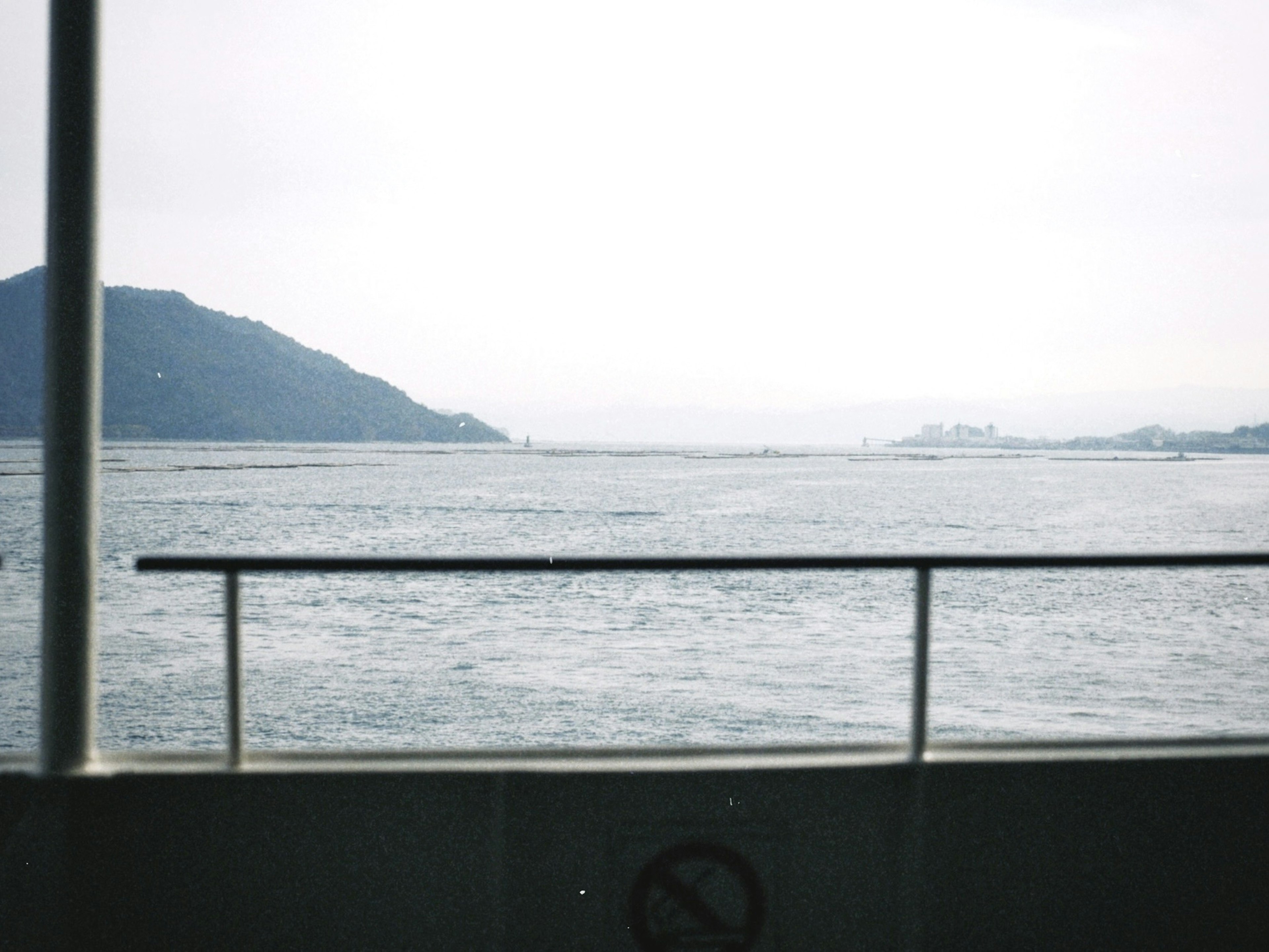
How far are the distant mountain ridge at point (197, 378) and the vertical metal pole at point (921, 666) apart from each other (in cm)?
12883

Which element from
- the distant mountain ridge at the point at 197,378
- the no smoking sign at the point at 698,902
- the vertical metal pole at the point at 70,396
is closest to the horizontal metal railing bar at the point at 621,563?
the vertical metal pole at the point at 70,396

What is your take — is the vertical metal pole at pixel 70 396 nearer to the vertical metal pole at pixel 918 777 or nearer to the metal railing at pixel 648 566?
the metal railing at pixel 648 566

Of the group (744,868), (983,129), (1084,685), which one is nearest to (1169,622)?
(1084,685)

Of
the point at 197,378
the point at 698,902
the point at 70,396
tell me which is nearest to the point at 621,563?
the point at 698,902

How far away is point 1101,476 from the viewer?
14400cm

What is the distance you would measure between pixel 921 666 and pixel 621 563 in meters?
0.67

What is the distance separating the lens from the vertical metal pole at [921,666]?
2.47 m

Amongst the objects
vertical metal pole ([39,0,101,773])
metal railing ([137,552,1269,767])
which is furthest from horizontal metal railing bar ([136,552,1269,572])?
vertical metal pole ([39,0,101,773])

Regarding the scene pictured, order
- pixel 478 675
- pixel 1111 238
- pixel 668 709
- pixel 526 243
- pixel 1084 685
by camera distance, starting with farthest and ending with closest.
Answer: pixel 526 243 → pixel 1111 238 → pixel 478 675 → pixel 1084 685 → pixel 668 709

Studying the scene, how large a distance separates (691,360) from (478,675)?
290ft

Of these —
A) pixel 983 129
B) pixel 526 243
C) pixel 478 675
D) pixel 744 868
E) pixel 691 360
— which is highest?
pixel 983 129

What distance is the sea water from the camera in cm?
3900

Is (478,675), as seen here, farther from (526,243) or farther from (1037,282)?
(1037,282)

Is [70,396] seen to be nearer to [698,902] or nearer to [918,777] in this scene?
[698,902]
